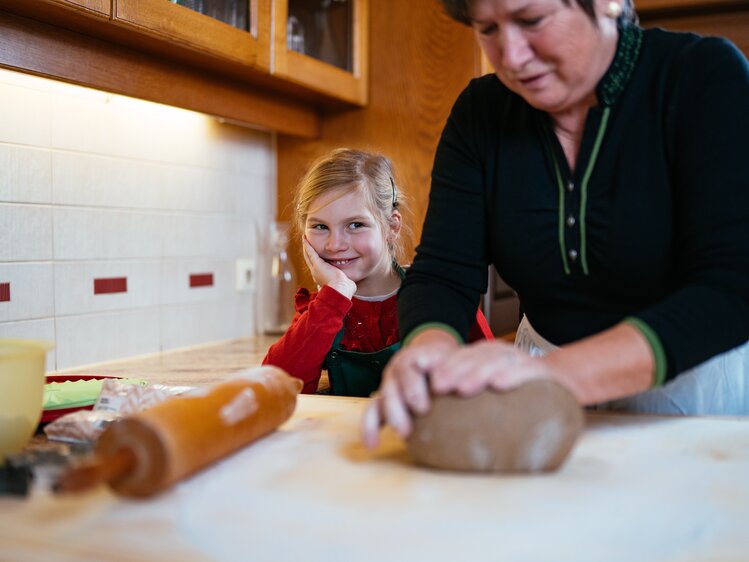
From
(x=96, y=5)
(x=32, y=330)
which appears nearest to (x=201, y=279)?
(x=32, y=330)

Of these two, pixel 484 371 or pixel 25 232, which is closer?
pixel 484 371

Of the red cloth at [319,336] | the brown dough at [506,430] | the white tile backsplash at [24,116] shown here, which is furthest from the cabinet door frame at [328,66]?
the brown dough at [506,430]

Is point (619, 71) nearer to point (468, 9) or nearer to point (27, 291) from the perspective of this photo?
point (468, 9)

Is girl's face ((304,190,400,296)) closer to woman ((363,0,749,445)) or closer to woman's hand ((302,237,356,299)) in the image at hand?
woman's hand ((302,237,356,299))

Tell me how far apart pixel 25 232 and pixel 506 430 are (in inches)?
46.2

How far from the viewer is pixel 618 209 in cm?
85

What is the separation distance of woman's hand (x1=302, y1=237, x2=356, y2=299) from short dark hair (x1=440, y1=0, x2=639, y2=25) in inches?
27.7

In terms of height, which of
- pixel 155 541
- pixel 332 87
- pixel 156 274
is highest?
pixel 332 87

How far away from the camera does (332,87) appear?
6.57 ft

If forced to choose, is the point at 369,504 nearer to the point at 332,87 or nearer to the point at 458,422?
the point at 458,422

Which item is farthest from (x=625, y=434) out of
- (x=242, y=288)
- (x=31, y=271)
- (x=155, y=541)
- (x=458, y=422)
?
(x=242, y=288)

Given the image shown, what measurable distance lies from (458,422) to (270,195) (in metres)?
1.75

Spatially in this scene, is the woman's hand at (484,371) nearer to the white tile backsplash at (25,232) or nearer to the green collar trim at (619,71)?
the green collar trim at (619,71)

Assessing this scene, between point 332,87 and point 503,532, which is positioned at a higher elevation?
point 332,87
